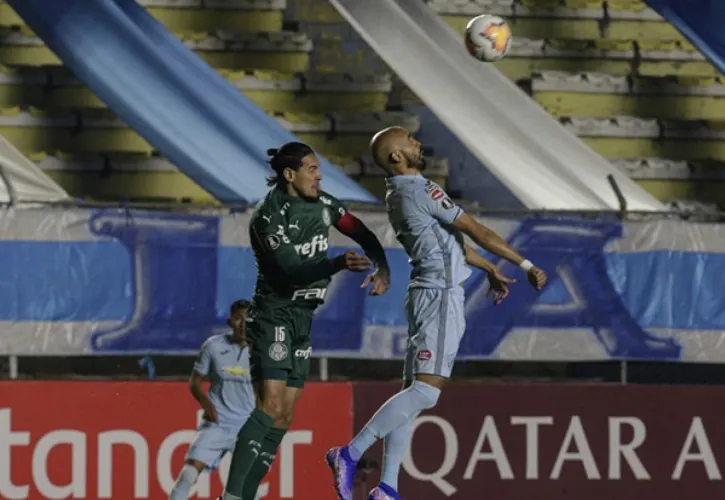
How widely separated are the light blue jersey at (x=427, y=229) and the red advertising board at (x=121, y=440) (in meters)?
3.09

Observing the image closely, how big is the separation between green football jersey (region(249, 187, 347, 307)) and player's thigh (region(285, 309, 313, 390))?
0.07 metres

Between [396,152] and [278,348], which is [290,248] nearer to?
[278,348]

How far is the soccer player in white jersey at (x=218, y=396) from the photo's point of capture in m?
10.4

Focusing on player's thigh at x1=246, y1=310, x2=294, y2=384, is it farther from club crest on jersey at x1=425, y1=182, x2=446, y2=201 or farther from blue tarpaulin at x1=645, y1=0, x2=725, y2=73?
blue tarpaulin at x1=645, y1=0, x2=725, y2=73

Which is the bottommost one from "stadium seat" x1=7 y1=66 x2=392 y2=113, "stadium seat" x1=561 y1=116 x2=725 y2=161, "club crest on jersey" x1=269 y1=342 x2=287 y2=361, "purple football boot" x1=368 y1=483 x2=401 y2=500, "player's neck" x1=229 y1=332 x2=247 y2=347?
"purple football boot" x1=368 y1=483 x2=401 y2=500

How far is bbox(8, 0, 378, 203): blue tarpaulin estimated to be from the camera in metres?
12.4

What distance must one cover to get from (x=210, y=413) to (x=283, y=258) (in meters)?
3.13

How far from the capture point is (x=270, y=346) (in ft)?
24.9

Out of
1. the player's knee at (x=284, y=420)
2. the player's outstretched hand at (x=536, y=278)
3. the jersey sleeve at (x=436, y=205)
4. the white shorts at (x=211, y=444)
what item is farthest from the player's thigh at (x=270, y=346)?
the white shorts at (x=211, y=444)

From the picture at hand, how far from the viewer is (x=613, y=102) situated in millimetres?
16062

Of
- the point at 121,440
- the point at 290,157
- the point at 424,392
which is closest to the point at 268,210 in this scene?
the point at 290,157

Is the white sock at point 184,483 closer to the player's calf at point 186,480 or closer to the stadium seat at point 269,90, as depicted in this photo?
the player's calf at point 186,480

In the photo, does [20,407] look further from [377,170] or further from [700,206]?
[700,206]

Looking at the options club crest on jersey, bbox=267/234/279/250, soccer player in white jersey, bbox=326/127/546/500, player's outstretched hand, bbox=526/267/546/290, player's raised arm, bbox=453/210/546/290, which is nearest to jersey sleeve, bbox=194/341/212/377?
soccer player in white jersey, bbox=326/127/546/500
